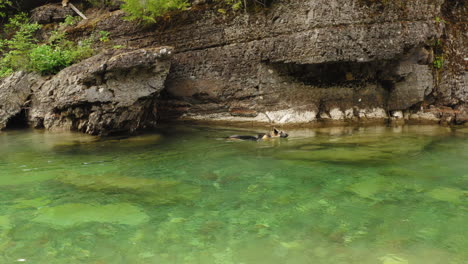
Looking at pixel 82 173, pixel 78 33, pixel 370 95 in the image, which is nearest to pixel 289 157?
pixel 82 173

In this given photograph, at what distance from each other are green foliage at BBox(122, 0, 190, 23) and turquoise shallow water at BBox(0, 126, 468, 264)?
7434mm

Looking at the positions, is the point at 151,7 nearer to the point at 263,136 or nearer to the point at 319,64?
the point at 319,64

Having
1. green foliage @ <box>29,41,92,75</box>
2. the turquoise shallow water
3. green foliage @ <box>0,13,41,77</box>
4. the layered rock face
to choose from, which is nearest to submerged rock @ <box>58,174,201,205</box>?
the turquoise shallow water

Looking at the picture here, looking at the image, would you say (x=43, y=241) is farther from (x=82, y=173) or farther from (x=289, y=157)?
(x=289, y=157)

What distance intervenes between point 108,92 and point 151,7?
437 cm

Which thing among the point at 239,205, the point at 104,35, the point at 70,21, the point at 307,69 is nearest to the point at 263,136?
the point at 307,69

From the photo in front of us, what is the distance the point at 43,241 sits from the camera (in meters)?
3.72

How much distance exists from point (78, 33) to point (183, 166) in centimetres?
1253

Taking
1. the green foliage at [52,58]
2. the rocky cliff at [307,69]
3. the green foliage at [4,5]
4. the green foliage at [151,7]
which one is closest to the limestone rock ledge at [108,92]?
the rocky cliff at [307,69]

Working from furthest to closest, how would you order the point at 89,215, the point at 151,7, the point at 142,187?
1. the point at 151,7
2. the point at 142,187
3. the point at 89,215

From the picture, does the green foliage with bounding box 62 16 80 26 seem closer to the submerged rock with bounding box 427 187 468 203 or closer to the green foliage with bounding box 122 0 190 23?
the green foliage with bounding box 122 0 190 23

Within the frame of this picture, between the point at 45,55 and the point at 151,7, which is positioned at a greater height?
the point at 151,7

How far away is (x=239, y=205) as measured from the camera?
15.6ft

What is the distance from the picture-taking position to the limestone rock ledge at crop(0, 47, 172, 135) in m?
11.8
